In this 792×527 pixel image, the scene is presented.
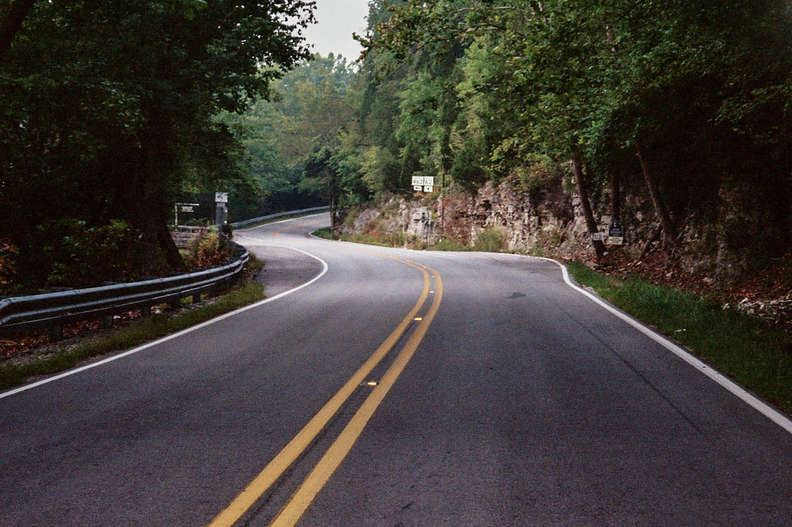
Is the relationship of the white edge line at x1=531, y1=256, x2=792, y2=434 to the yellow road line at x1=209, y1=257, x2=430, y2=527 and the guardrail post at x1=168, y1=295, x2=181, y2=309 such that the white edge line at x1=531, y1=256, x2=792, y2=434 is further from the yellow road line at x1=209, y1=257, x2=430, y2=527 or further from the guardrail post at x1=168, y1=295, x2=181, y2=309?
the guardrail post at x1=168, y1=295, x2=181, y2=309

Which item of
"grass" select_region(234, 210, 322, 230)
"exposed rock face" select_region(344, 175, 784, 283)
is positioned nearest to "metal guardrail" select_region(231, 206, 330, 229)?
"grass" select_region(234, 210, 322, 230)

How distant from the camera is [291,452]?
13.4 ft

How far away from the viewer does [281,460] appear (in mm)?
3930

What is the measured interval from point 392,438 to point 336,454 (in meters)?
0.51

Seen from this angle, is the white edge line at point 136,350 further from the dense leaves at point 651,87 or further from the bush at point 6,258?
the dense leaves at point 651,87

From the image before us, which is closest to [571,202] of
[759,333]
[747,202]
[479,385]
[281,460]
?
[747,202]

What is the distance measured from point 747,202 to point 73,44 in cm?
1746

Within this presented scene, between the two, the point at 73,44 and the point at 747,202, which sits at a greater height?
the point at 73,44

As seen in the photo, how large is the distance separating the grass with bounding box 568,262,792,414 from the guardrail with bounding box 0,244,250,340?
882cm

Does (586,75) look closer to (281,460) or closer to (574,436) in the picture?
(574,436)

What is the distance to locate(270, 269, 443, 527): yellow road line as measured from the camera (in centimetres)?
323

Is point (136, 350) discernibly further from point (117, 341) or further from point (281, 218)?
point (281, 218)

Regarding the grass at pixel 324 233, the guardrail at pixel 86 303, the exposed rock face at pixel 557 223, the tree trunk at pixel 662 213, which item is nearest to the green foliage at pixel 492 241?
the exposed rock face at pixel 557 223

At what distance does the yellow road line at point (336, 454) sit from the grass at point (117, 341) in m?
3.92
